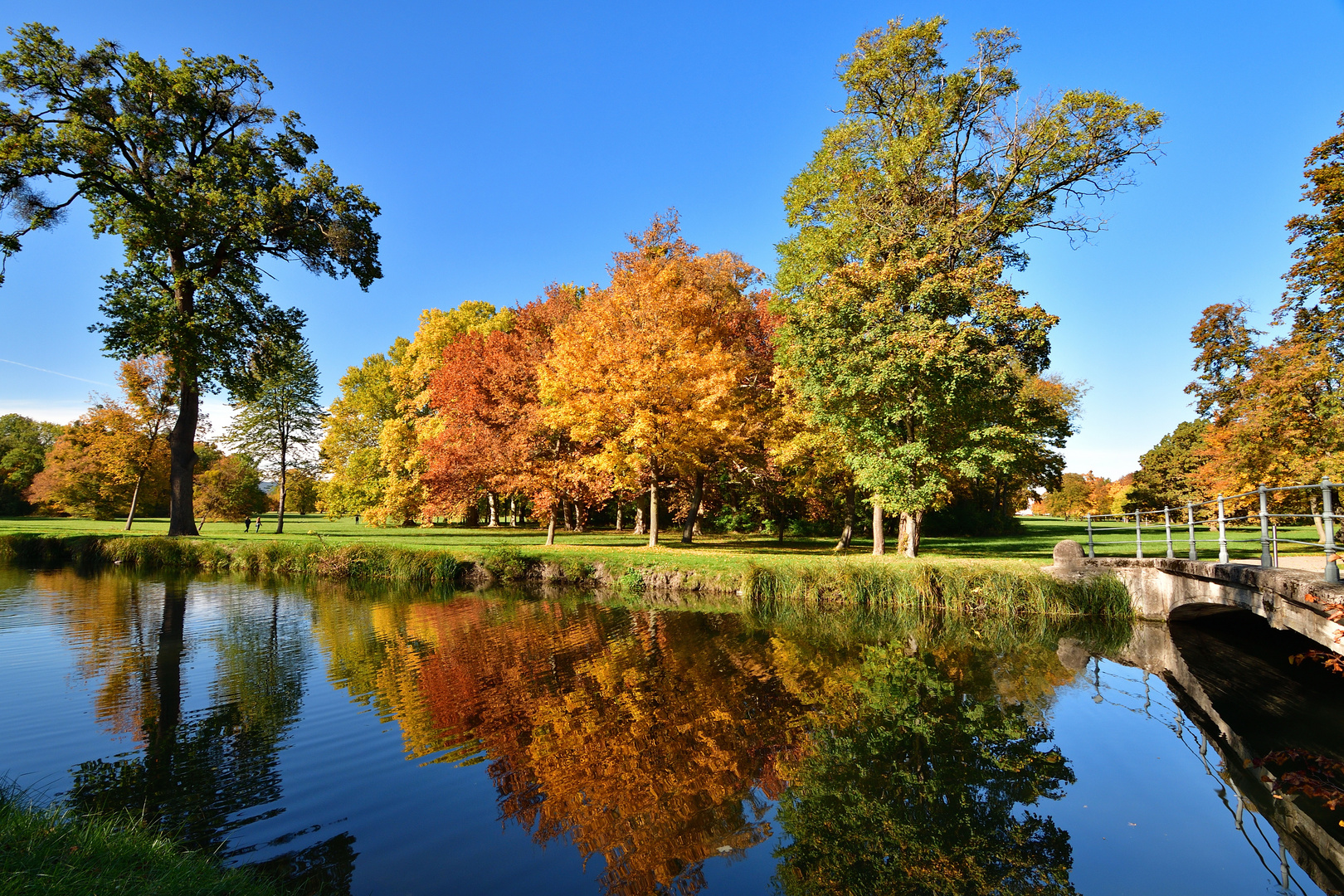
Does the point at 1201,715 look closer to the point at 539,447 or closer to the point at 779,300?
the point at 779,300

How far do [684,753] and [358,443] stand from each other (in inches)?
1629

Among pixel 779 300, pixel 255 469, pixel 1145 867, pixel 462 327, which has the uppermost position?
pixel 462 327

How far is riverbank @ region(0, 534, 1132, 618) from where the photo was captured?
579 inches

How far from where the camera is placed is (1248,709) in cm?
909

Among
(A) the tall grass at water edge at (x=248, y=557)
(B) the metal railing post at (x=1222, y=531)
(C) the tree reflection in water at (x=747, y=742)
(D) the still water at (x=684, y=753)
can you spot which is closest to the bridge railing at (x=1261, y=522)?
(B) the metal railing post at (x=1222, y=531)

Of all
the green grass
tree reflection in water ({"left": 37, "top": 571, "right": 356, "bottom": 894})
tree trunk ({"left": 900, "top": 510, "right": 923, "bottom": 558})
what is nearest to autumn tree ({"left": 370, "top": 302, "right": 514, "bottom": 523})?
the green grass

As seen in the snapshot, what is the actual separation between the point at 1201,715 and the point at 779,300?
1750 centimetres

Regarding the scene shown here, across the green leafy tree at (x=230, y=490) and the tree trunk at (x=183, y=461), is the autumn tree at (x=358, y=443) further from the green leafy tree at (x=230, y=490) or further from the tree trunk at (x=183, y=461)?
the tree trunk at (x=183, y=461)

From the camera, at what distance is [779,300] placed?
23562 mm

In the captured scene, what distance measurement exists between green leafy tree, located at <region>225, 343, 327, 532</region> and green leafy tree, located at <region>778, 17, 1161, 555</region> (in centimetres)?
3076

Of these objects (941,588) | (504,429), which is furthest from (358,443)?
(941,588)

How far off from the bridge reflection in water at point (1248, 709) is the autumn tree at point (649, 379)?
12403 mm

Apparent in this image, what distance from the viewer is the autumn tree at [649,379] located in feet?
71.2

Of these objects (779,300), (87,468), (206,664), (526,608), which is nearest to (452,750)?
(206,664)
